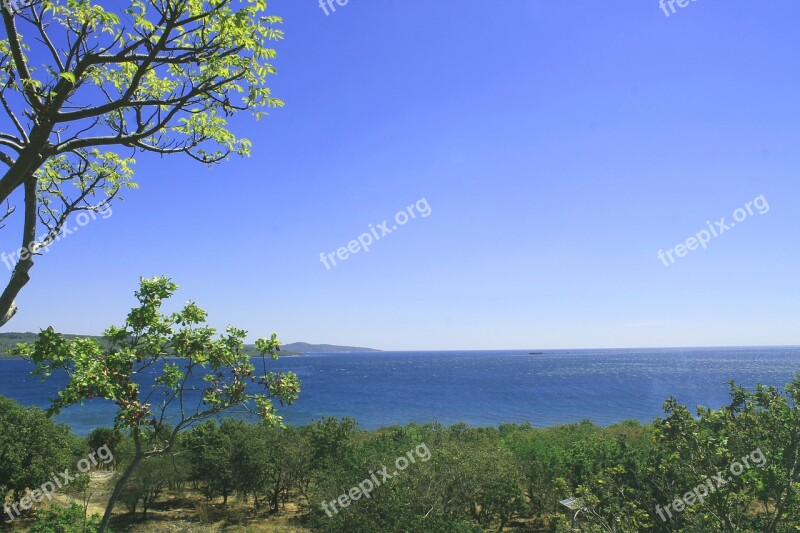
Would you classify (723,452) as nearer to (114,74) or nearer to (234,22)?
(234,22)

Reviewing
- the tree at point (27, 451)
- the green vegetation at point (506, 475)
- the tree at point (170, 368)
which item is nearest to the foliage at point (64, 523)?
the green vegetation at point (506, 475)

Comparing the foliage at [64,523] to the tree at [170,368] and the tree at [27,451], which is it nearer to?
the tree at [170,368]

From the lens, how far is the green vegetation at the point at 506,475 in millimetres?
9242

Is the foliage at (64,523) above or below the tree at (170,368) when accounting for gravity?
below

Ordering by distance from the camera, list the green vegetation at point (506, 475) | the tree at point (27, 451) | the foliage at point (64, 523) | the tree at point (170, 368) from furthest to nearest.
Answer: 1. the tree at point (27, 451)
2. the foliage at point (64, 523)
3. the green vegetation at point (506, 475)
4. the tree at point (170, 368)

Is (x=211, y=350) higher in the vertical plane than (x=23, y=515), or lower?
higher

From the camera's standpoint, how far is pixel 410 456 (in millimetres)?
17781

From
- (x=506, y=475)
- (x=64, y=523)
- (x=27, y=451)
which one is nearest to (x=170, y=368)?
(x=64, y=523)

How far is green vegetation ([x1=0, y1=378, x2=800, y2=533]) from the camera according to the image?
9.24 metres

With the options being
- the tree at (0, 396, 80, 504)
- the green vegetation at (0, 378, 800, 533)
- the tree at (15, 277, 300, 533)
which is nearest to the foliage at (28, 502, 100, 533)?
the green vegetation at (0, 378, 800, 533)

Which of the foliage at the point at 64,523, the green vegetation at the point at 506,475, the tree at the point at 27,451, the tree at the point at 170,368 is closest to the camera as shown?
the tree at the point at 170,368

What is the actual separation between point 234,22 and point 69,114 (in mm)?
2170

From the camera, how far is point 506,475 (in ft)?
66.6

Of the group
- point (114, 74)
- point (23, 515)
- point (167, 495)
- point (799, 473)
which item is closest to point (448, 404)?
point (167, 495)
